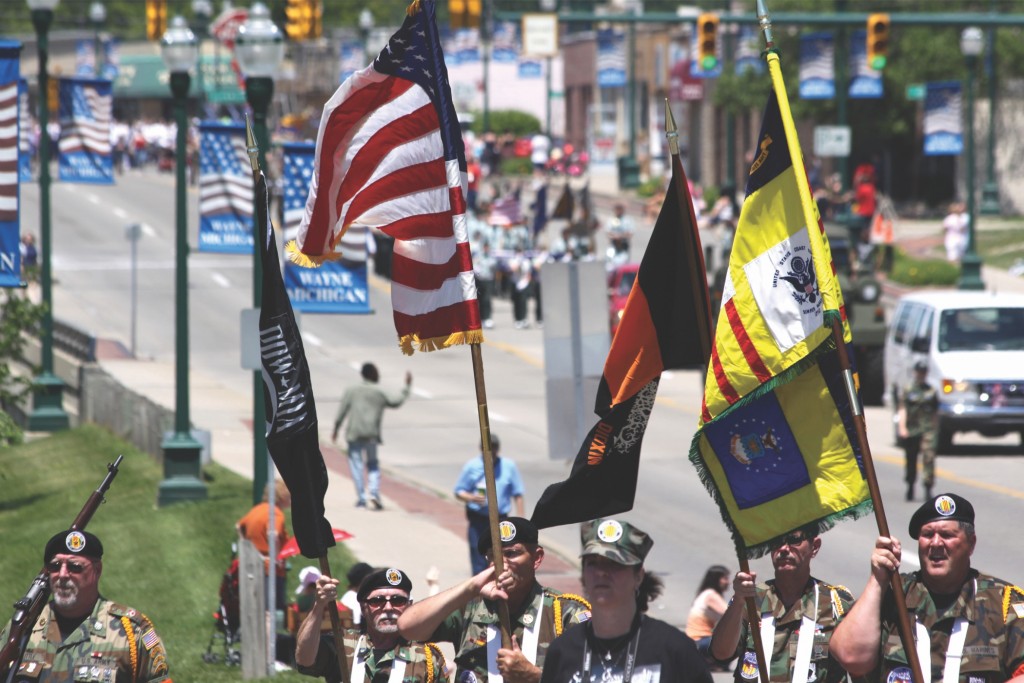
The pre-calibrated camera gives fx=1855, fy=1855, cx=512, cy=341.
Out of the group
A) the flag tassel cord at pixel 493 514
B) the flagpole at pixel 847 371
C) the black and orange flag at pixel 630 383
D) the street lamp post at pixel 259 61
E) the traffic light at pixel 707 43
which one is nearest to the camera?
the flagpole at pixel 847 371

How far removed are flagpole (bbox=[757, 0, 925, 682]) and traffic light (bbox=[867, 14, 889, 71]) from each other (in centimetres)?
2435

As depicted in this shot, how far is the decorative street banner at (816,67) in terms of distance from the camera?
38.8 metres

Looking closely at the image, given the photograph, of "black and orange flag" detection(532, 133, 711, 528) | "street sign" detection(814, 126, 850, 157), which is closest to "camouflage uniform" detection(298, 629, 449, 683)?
"black and orange flag" detection(532, 133, 711, 528)

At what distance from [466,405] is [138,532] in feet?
36.1

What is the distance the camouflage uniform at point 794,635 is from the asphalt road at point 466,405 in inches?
311

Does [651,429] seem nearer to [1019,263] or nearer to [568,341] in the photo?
[568,341]

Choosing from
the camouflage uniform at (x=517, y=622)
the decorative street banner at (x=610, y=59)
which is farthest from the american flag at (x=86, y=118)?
the decorative street banner at (x=610, y=59)

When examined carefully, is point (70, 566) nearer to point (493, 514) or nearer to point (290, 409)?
point (290, 409)

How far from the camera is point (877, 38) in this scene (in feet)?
103

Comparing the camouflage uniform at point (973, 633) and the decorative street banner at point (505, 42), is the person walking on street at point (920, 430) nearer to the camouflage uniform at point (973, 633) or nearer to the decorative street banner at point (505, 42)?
the camouflage uniform at point (973, 633)

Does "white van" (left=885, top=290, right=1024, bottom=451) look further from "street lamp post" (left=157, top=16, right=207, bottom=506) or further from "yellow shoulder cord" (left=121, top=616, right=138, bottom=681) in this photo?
"yellow shoulder cord" (left=121, top=616, right=138, bottom=681)

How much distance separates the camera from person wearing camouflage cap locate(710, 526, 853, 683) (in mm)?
7156

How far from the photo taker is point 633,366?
7379mm

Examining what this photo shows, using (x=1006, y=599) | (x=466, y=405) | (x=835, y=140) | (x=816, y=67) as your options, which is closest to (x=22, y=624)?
(x=1006, y=599)
